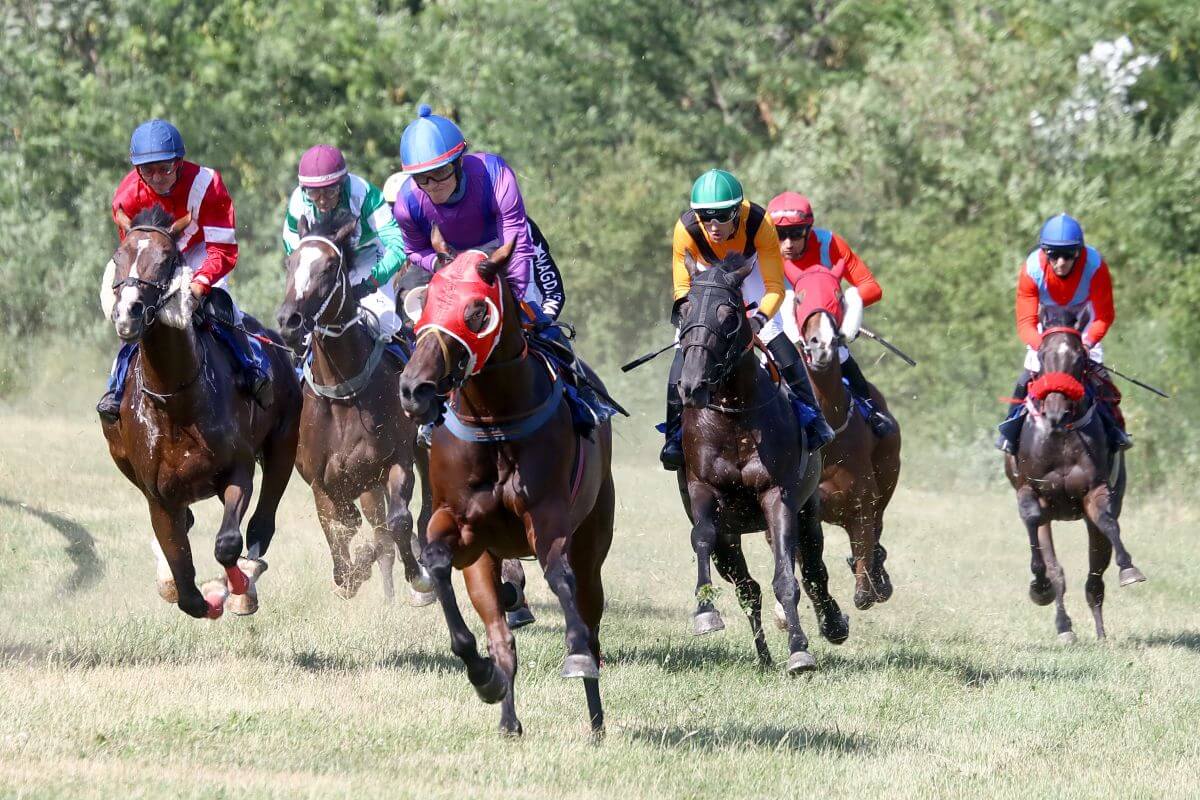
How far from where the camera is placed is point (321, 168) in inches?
452

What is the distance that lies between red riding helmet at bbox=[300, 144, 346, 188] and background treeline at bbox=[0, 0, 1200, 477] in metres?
15.9

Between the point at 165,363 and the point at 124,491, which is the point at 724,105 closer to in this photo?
the point at 124,491

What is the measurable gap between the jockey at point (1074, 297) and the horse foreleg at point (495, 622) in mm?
6152

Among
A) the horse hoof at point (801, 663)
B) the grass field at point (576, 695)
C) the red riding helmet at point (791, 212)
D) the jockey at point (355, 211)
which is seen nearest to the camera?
the grass field at point (576, 695)

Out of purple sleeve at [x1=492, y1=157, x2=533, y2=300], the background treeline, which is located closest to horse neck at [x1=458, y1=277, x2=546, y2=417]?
purple sleeve at [x1=492, y1=157, x2=533, y2=300]

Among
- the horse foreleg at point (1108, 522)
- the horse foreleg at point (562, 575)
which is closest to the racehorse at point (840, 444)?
the horse foreleg at point (1108, 522)

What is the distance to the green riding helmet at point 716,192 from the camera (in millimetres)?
10234

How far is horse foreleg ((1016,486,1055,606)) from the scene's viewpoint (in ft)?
43.6

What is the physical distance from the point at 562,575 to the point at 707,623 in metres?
2.11

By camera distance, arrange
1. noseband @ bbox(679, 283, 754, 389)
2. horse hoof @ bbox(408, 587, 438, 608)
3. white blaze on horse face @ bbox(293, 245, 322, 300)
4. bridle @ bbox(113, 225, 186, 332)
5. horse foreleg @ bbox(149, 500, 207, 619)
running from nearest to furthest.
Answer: bridle @ bbox(113, 225, 186, 332) → noseband @ bbox(679, 283, 754, 389) → horse foreleg @ bbox(149, 500, 207, 619) → white blaze on horse face @ bbox(293, 245, 322, 300) → horse hoof @ bbox(408, 587, 438, 608)

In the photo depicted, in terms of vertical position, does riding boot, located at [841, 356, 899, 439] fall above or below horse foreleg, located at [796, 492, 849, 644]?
above

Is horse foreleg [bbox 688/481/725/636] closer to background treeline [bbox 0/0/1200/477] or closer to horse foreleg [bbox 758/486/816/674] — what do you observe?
horse foreleg [bbox 758/486/816/674]

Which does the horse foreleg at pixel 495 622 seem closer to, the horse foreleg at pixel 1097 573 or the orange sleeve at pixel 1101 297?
the horse foreleg at pixel 1097 573

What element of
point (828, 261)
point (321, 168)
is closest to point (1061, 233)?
point (828, 261)
